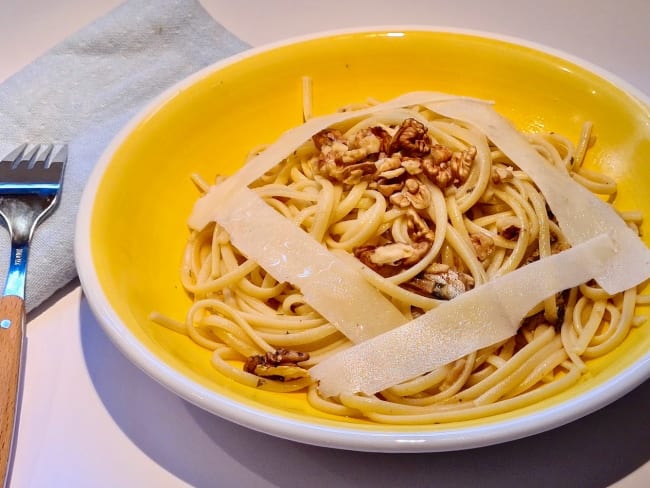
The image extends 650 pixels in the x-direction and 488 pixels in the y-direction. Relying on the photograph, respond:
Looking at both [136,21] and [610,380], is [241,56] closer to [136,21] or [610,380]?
[136,21]

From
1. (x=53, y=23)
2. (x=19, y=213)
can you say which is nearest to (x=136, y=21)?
(x=53, y=23)

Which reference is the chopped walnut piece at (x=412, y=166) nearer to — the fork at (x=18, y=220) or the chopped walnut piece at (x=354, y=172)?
the chopped walnut piece at (x=354, y=172)

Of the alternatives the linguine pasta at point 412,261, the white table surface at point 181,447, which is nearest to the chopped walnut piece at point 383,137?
the linguine pasta at point 412,261

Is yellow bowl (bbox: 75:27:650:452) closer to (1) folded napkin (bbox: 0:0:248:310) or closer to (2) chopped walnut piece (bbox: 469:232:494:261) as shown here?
(1) folded napkin (bbox: 0:0:248:310)

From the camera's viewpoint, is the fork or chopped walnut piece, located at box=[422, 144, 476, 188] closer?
the fork

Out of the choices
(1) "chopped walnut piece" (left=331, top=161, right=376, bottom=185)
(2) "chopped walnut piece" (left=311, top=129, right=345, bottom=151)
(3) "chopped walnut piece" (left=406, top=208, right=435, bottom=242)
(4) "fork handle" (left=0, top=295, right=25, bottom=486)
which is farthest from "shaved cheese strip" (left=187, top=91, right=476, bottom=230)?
(4) "fork handle" (left=0, top=295, right=25, bottom=486)
